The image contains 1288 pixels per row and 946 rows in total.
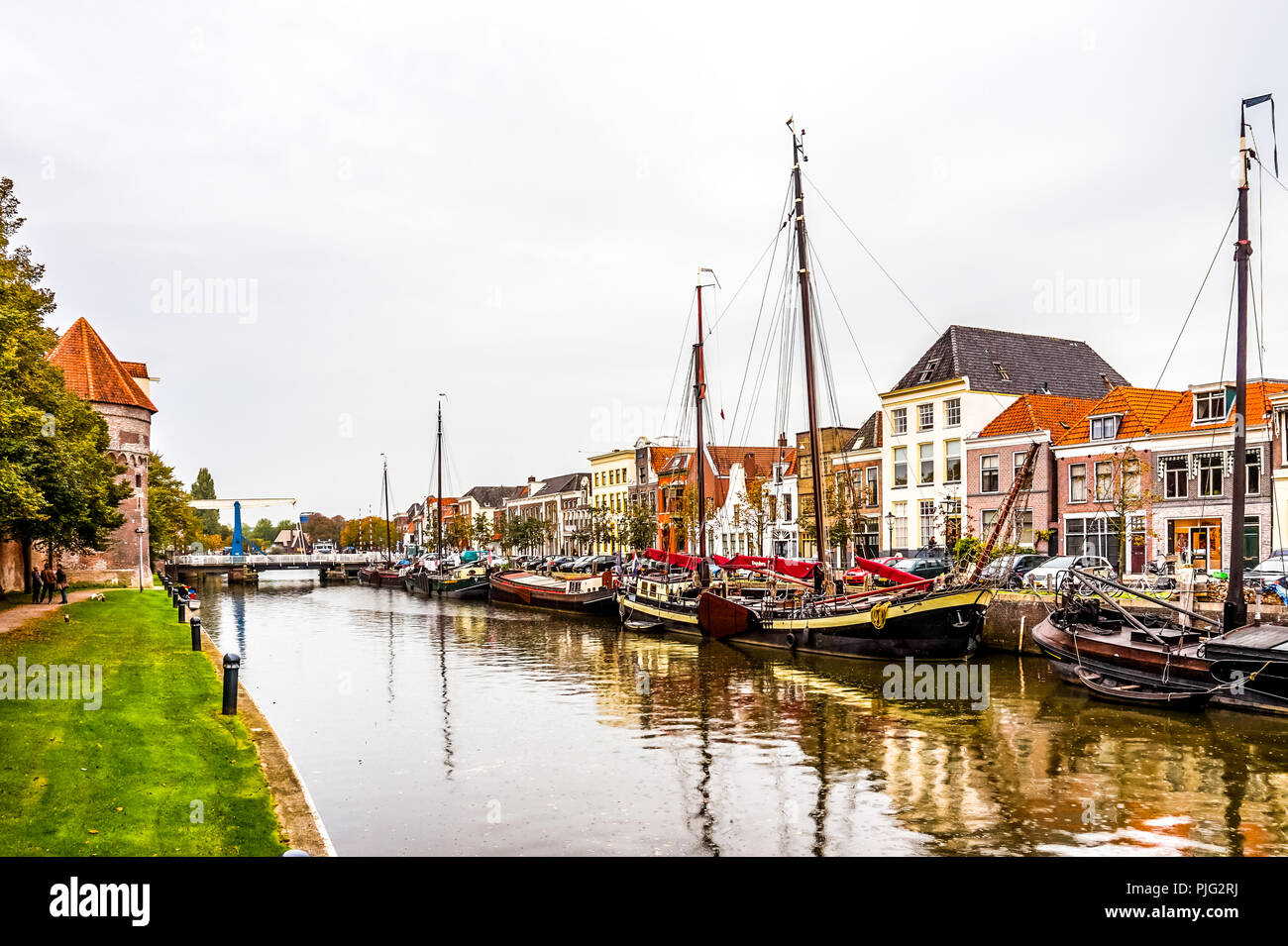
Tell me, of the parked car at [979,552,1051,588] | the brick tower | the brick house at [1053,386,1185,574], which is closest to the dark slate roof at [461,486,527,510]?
the brick tower

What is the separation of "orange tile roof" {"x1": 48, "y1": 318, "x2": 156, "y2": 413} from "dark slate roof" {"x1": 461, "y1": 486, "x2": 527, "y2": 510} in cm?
9998

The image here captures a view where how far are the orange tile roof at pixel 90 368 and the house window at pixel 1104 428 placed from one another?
5718 cm

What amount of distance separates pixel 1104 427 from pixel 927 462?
13.4 m

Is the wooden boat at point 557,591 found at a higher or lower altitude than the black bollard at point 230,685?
lower

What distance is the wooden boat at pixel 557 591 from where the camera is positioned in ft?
174

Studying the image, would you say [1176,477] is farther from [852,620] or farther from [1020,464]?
[852,620]

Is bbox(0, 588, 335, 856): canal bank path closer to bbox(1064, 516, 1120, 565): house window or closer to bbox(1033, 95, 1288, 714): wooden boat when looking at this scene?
bbox(1033, 95, 1288, 714): wooden boat

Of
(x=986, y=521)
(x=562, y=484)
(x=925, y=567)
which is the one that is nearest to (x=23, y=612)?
(x=925, y=567)

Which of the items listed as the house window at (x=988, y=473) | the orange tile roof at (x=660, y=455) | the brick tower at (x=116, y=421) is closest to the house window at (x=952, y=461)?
the house window at (x=988, y=473)

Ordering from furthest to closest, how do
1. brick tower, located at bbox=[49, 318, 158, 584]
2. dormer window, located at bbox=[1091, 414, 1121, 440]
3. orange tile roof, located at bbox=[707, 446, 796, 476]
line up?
1. orange tile roof, located at bbox=[707, 446, 796, 476]
2. brick tower, located at bbox=[49, 318, 158, 584]
3. dormer window, located at bbox=[1091, 414, 1121, 440]

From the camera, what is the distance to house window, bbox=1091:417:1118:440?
47.1 m

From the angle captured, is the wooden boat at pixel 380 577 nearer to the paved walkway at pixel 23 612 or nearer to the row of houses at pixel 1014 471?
the row of houses at pixel 1014 471

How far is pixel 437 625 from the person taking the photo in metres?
49.9
